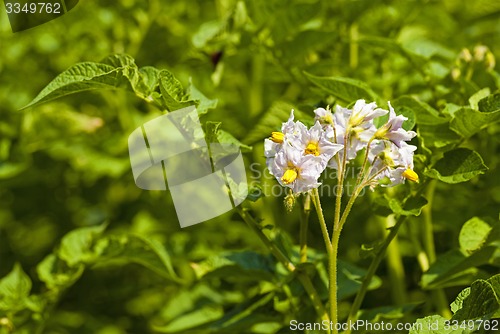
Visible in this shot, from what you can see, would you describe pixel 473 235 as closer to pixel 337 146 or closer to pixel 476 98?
pixel 476 98

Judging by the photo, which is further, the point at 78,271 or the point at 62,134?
the point at 62,134

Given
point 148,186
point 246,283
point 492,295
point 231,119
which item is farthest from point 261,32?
point 492,295

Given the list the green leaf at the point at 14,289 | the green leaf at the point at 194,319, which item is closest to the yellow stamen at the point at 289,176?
the green leaf at the point at 194,319

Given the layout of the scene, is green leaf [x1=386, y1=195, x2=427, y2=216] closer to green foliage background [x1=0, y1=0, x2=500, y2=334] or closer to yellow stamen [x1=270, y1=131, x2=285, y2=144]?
green foliage background [x1=0, y1=0, x2=500, y2=334]

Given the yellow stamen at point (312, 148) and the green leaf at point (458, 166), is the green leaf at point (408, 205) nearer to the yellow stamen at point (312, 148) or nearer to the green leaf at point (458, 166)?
the green leaf at point (458, 166)

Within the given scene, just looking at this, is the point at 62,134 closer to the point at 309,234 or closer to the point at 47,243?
the point at 47,243
